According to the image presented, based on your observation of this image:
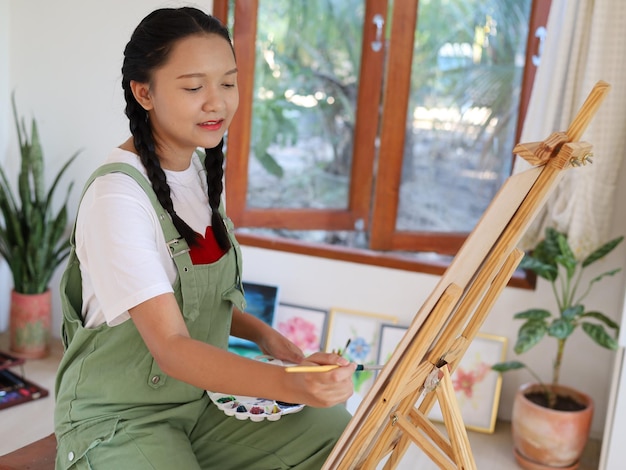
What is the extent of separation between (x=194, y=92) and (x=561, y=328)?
165cm

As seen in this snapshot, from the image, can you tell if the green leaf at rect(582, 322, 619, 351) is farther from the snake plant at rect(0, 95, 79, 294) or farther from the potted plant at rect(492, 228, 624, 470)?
the snake plant at rect(0, 95, 79, 294)

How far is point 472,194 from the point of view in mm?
3459

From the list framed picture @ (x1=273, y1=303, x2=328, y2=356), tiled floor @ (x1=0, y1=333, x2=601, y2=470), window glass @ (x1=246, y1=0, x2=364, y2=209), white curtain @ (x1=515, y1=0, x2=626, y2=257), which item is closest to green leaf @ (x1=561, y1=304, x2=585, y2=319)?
white curtain @ (x1=515, y1=0, x2=626, y2=257)

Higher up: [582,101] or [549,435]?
[582,101]

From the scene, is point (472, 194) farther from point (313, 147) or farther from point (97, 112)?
point (97, 112)

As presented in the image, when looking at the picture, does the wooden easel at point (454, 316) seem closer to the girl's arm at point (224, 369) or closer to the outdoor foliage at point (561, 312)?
the girl's arm at point (224, 369)

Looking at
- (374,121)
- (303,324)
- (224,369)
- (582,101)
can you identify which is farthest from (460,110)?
(224,369)

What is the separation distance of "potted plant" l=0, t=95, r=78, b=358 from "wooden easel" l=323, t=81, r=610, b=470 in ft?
7.69

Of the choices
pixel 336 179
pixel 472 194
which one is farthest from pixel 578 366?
pixel 336 179

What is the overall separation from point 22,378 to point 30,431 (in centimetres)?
41

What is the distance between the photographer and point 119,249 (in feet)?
5.15

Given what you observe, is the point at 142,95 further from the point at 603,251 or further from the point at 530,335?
the point at 603,251

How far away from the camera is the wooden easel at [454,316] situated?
143cm

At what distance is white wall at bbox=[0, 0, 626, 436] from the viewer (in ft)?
10.5
